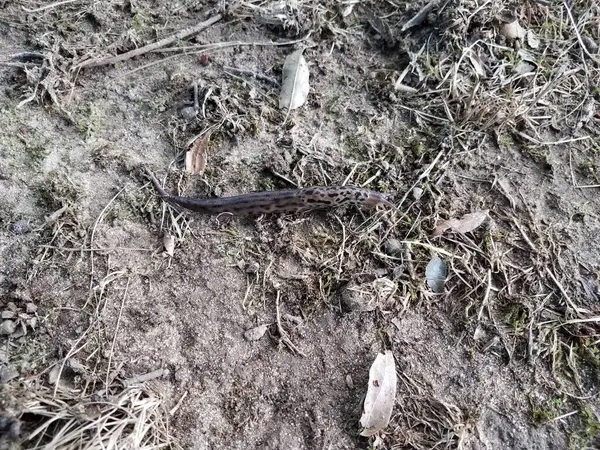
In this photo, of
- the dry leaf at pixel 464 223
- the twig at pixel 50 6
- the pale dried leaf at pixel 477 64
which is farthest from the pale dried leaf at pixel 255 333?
the twig at pixel 50 6

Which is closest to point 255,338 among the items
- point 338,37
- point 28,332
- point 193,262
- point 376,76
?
point 193,262

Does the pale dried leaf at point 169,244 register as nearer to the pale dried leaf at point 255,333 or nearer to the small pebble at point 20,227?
the pale dried leaf at point 255,333

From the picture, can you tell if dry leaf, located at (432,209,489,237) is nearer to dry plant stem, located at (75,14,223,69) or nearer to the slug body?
the slug body

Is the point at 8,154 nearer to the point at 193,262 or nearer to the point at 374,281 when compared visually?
the point at 193,262

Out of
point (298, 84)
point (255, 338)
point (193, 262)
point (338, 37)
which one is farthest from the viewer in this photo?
point (338, 37)

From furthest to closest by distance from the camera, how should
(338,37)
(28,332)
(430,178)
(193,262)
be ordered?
(338,37), (430,178), (193,262), (28,332)

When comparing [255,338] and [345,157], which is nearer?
[255,338]

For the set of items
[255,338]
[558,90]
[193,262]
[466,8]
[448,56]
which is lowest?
[255,338]
